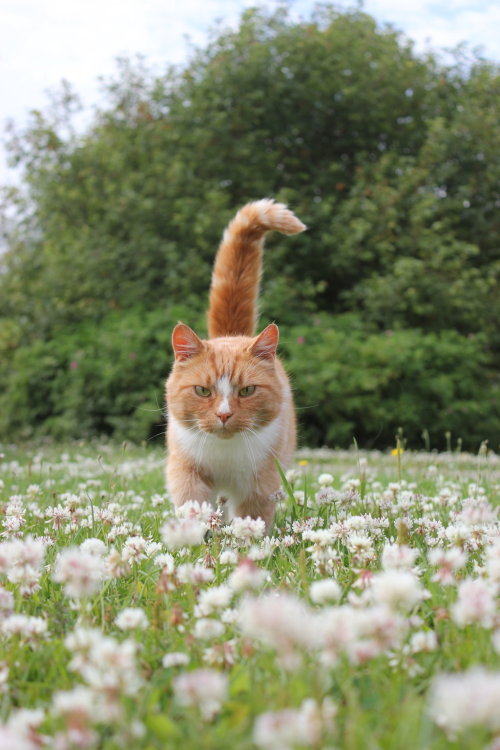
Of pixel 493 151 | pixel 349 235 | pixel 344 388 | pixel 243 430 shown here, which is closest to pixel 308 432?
pixel 344 388

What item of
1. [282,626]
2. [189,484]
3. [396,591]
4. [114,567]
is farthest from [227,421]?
[282,626]

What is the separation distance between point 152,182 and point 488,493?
34.3 feet

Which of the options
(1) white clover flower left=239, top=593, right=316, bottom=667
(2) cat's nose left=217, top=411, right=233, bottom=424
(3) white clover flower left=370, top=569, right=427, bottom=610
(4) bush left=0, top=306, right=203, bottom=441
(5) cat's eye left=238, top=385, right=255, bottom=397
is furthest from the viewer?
(4) bush left=0, top=306, right=203, bottom=441

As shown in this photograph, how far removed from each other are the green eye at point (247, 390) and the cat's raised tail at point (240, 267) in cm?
112

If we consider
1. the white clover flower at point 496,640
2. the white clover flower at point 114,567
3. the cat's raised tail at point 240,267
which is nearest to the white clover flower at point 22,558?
the white clover flower at point 114,567

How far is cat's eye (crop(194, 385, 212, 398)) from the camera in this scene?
3.62 m

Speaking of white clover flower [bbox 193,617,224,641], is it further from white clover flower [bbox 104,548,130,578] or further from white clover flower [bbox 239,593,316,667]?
Answer: white clover flower [bbox 239,593,316,667]

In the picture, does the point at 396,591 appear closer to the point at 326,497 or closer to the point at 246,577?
the point at 246,577

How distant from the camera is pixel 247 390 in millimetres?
3670

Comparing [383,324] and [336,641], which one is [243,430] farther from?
[383,324]

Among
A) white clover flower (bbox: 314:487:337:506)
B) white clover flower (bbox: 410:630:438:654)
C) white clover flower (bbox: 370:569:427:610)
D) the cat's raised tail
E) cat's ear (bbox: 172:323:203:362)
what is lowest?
white clover flower (bbox: 314:487:337:506)

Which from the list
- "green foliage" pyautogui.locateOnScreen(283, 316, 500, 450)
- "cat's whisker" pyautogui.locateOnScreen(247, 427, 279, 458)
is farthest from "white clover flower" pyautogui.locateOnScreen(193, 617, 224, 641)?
"green foliage" pyautogui.locateOnScreen(283, 316, 500, 450)

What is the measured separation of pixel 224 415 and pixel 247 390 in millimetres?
289

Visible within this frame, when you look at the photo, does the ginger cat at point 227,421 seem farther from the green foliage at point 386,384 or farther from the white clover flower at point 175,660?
the green foliage at point 386,384
